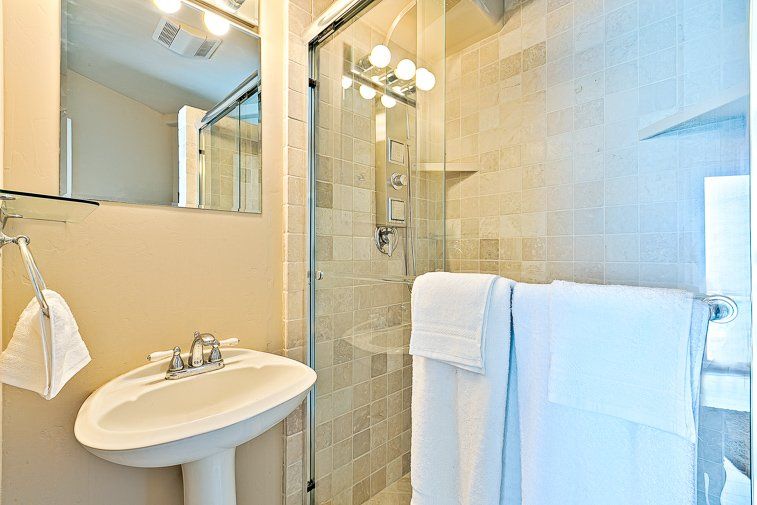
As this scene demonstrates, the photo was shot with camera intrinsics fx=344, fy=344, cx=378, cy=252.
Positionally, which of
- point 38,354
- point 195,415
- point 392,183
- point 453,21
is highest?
point 453,21

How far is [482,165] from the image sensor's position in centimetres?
139

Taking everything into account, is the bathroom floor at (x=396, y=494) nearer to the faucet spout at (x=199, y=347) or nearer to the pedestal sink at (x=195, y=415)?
the pedestal sink at (x=195, y=415)

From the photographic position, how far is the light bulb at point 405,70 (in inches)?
47.2

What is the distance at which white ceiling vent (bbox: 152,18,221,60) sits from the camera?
3.46 ft

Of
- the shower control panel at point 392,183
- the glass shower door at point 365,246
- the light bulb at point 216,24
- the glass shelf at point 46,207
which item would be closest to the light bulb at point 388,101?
the glass shower door at point 365,246

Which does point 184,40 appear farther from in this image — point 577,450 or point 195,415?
point 577,450

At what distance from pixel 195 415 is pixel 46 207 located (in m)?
0.64

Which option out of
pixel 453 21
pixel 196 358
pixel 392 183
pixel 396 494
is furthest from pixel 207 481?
pixel 453 21

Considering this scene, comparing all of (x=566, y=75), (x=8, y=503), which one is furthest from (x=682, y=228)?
(x=8, y=503)

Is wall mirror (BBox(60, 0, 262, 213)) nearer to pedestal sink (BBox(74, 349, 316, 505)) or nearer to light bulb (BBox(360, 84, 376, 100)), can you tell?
light bulb (BBox(360, 84, 376, 100))

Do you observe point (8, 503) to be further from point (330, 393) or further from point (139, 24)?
point (139, 24)

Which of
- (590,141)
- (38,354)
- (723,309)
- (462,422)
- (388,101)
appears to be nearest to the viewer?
(723,309)

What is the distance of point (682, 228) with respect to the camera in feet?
2.50

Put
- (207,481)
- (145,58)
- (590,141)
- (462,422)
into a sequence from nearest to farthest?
(462,422) → (207,481) → (145,58) → (590,141)
